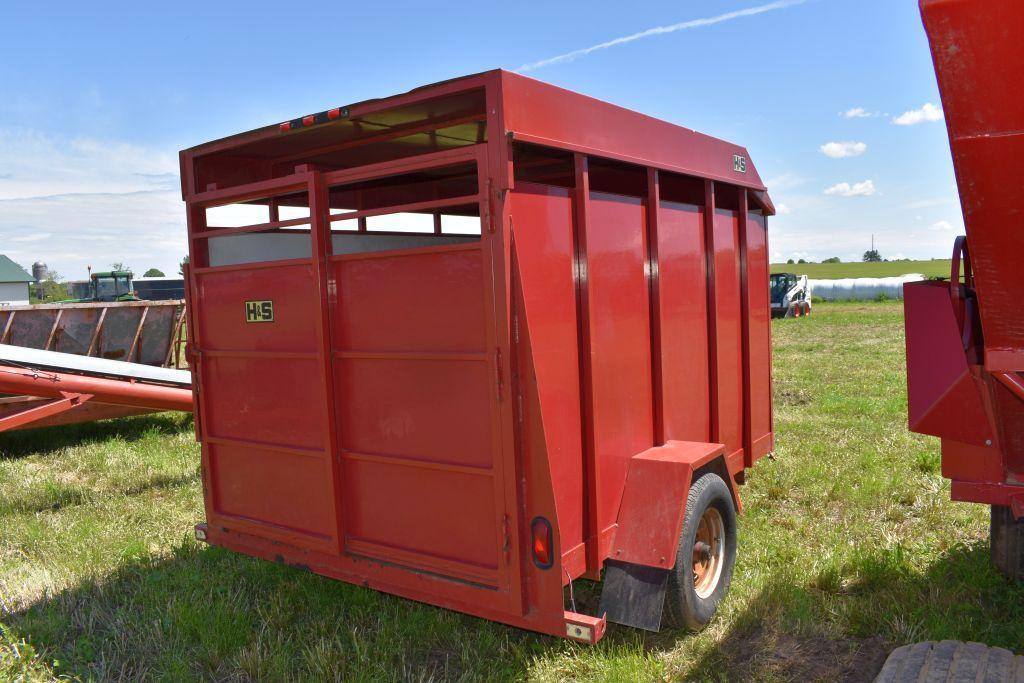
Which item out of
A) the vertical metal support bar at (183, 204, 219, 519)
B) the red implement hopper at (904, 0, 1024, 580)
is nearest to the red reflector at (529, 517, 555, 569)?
the red implement hopper at (904, 0, 1024, 580)

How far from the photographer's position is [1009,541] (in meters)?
4.24

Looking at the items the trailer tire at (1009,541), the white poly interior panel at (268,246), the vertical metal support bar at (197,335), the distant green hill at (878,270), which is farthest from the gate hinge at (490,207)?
the distant green hill at (878,270)

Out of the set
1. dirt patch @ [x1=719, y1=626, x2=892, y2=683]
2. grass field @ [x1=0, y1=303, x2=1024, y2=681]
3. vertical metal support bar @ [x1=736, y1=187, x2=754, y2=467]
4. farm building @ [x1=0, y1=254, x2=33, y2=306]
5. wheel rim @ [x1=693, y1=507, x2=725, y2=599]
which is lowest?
dirt patch @ [x1=719, y1=626, x2=892, y2=683]

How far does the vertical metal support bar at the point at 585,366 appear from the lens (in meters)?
3.61

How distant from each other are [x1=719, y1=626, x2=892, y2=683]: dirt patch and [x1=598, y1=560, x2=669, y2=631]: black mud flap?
1.60 ft

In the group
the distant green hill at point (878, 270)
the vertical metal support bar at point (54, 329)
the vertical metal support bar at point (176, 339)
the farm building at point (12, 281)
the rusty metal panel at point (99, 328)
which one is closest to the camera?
the rusty metal panel at point (99, 328)

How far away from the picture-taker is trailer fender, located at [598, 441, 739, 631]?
3605mm

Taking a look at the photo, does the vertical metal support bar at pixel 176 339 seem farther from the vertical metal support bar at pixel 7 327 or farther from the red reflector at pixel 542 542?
the red reflector at pixel 542 542

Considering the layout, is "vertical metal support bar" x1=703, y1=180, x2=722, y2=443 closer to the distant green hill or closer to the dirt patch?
the dirt patch

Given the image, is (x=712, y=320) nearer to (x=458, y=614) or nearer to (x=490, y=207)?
(x=490, y=207)

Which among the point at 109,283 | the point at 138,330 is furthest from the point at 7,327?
the point at 109,283

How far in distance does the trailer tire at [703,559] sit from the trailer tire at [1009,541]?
140 cm

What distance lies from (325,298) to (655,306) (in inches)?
68.0

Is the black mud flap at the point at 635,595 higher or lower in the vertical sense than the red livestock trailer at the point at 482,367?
lower
